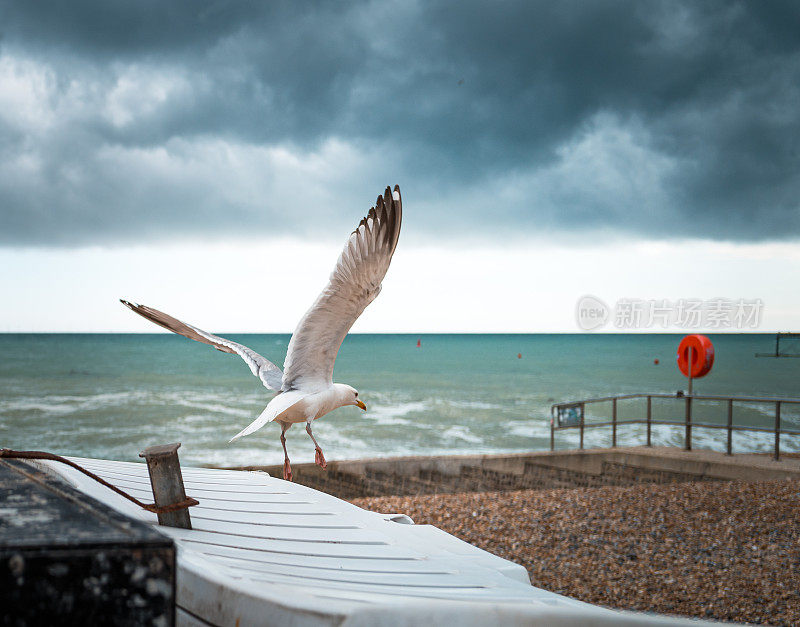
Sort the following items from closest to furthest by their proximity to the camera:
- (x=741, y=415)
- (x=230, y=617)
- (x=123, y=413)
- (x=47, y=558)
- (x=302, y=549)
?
(x=47, y=558) → (x=230, y=617) → (x=302, y=549) → (x=741, y=415) → (x=123, y=413)

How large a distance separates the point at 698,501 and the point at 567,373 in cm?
4181

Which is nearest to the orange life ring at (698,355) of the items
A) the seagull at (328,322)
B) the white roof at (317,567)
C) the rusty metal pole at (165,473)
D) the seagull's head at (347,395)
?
the seagull's head at (347,395)

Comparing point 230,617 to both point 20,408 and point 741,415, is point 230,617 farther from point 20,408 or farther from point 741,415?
point 20,408

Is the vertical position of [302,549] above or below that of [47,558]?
below

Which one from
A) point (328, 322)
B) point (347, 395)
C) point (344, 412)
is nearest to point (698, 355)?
point (347, 395)

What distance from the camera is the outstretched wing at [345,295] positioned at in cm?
355

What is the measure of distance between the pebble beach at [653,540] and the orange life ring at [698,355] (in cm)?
258

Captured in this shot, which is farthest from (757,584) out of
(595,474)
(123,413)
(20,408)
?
(20,408)

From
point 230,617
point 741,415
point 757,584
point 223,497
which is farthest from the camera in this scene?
point 741,415

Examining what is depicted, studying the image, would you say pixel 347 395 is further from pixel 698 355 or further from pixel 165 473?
pixel 698 355

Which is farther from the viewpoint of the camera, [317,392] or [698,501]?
[698,501]

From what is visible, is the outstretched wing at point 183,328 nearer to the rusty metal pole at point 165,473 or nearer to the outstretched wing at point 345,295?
the outstretched wing at point 345,295

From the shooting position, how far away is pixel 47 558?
2.98 ft

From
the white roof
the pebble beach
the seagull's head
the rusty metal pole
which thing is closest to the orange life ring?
the pebble beach
